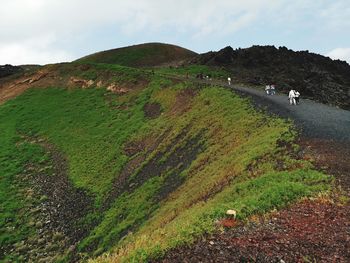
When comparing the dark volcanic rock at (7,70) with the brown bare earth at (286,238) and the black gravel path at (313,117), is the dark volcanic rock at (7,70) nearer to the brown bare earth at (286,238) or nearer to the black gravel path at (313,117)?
the black gravel path at (313,117)

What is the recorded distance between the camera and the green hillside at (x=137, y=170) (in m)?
22.0

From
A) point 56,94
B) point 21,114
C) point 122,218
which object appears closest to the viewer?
point 122,218

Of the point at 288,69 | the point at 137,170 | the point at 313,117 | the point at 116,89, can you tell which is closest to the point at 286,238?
the point at 313,117

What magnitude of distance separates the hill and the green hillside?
3484cm

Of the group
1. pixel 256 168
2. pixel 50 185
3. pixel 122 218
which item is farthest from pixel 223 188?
pixel 50 185

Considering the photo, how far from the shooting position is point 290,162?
2558 centimetres

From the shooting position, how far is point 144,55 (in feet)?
364

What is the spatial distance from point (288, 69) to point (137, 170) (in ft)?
144

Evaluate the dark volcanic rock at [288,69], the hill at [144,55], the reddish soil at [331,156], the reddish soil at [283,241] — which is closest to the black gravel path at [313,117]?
the reddish soil at [331,156]

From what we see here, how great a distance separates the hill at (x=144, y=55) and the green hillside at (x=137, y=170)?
34.8 metres

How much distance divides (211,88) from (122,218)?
2587cm

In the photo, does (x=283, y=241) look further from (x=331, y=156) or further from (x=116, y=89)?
(x=116, y=89)

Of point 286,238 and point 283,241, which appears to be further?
point 286,238

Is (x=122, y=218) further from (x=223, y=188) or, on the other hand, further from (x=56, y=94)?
(x=56, y=94)
